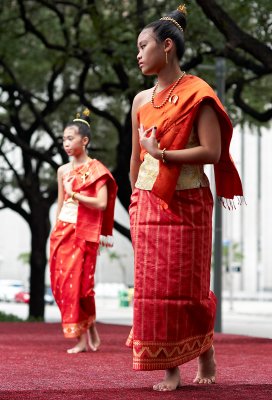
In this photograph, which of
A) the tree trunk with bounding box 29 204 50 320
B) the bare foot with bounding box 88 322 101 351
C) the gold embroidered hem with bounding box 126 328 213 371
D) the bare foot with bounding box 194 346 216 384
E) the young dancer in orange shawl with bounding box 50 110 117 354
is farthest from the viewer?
the tree trunk with bounding box 29 204 50 320

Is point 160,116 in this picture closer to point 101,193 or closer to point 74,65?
point 101,193

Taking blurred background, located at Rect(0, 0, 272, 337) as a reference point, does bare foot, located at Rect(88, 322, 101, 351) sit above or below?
below

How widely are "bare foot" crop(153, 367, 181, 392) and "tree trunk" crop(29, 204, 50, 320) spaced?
17592mm

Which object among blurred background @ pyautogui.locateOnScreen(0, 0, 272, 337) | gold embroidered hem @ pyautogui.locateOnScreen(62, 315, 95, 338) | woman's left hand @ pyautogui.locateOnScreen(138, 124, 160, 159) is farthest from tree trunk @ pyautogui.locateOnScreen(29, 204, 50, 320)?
woman's left hand @ pyautogui.locateOnScreen(138, 124, 160, 159)

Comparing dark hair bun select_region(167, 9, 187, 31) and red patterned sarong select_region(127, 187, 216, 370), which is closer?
red patterned sarong select_region(127, 187, 216, 370)

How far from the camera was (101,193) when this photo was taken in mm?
10938

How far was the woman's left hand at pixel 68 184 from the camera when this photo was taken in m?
10.9

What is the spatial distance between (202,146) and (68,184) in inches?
175

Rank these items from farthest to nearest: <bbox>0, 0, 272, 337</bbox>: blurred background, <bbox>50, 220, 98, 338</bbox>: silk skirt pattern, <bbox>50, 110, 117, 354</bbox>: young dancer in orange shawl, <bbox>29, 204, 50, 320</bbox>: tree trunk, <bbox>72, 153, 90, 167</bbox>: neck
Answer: <bbox>29, 204, 50, 320</bbox>: tree trunk < <bbox>0, 0, 272, 337</bbox>: blurred background < <bbox>50, 220, 98, 338</bbox>: silk skirt pattern < <bbox>72, 153, 90, 167</bbox>: neck < <bbox>50, 110, 117, 354</bbox>: young dancer in orange shawl

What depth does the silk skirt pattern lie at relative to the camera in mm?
11227

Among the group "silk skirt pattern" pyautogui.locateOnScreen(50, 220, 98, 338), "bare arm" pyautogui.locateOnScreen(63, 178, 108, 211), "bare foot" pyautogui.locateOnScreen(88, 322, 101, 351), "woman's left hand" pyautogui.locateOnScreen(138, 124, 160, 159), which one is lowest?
"bare foot" pyautogui.locateOnScreen(88, 322, 101, 351)

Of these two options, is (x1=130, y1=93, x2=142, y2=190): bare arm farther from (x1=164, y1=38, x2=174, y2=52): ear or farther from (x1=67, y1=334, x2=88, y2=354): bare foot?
(x1=67, y1=334, x2=88, y2=354): bare foot

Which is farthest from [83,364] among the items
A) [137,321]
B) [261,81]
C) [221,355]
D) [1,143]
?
[1,143]

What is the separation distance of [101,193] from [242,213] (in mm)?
65213
